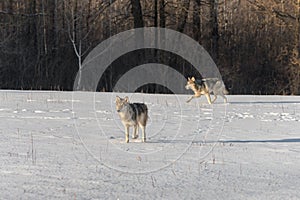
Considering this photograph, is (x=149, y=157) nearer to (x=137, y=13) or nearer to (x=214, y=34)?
(x=137, y=13)

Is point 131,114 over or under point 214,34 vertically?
under

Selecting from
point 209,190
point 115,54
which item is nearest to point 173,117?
point 209,190

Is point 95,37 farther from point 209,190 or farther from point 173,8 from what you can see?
point 209,190

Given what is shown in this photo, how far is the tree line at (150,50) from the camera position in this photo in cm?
2727

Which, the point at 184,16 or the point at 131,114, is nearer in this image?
the point at 131,114

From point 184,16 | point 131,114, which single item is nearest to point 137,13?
point 184,16

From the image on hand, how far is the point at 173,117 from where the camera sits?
11.6 metres

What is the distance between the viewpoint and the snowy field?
503 centimetres

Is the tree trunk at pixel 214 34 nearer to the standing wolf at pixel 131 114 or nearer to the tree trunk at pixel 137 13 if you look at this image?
the tree trunk at pixel 137 13

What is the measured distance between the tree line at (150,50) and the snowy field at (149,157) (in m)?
15.7

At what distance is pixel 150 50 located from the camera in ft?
91.1

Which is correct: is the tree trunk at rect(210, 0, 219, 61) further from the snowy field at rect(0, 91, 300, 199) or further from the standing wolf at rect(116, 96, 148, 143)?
the standing wolf at rect(116, 96, 148, 143)

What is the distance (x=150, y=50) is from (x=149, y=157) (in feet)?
70.5

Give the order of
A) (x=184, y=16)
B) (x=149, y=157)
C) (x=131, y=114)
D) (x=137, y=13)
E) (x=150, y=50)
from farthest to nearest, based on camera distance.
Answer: (x=184, y=16)
(x=150, y=50)
(x=137, y=13)
(x=131, y=114)
(x=149, y=157)
